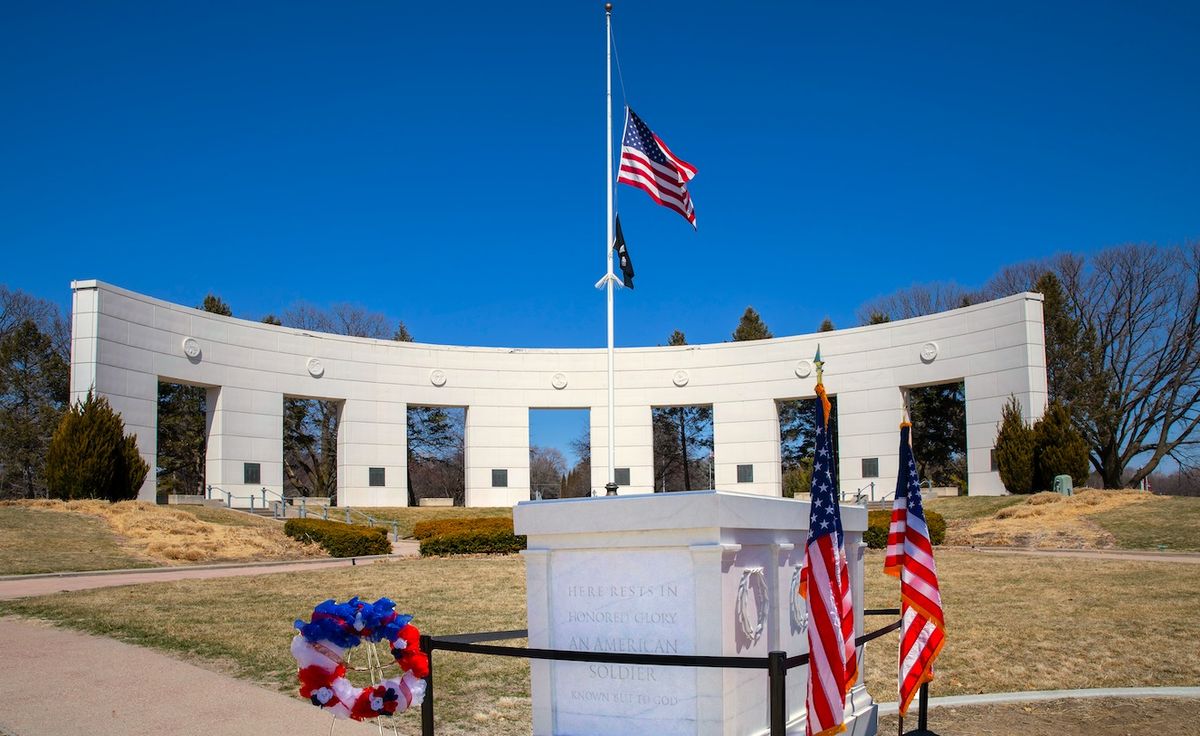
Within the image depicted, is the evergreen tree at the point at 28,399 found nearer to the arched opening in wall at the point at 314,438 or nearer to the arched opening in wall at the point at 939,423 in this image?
the arched opening in wall at the point at 314,438

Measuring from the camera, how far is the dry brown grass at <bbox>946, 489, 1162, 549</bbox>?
934 inches

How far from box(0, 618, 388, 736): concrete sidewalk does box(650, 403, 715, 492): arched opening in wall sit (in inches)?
1907

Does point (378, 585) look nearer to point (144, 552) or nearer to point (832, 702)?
point (144, 552)

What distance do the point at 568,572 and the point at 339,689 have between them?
146 centimetres

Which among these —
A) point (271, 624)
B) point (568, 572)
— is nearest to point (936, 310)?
point (271, 624)

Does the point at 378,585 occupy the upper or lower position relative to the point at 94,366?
lower

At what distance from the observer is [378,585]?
16125 mm

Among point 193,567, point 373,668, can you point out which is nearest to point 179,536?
point 193,567

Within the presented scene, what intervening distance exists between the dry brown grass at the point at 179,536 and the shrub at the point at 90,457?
4.53ft

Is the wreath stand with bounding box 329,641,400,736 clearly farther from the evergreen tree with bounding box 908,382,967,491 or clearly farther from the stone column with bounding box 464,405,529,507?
the evergreen tree with bounding box 908,382,967,491

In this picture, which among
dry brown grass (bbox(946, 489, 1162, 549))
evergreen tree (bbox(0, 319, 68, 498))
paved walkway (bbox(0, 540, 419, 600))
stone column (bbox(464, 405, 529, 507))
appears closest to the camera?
paved walkway (bbox(0, 540, 419, 600))

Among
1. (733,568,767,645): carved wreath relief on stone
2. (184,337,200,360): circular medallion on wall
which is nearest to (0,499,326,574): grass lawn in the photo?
(184,337,200,360): circular medallion on wall

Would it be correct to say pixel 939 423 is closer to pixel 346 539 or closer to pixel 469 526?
pixel 469 526

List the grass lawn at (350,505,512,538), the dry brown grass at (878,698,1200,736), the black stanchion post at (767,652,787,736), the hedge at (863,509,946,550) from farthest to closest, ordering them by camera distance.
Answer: the grass lawn at (350,505,512,538) < the hedge at (863,509,946,550) < the dry brown grass at (878,698,1200,736) < the black stanchion post at (767,652,787,736)
